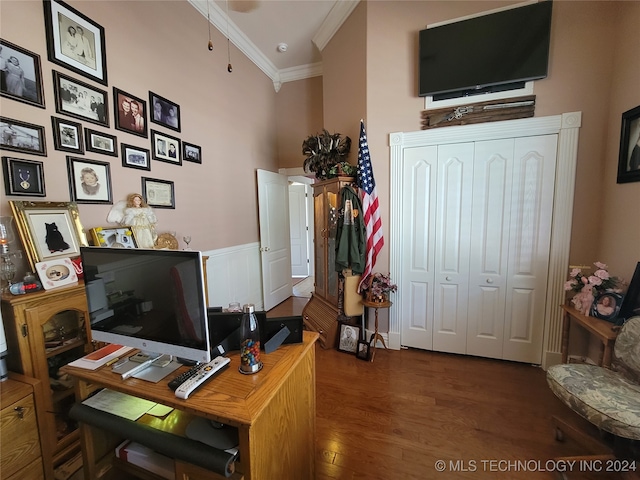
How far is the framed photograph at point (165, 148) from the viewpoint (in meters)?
2.33

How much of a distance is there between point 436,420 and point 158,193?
2911 millimetres

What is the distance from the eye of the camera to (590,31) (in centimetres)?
207

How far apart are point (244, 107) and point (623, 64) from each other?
366 centimetres

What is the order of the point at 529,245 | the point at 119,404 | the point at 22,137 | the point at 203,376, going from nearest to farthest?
the point at 203,376, the point at 119,404, the point at 22,137, the point at 529,245

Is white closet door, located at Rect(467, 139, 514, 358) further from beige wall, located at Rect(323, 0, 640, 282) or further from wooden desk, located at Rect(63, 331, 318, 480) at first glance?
wooden desk, located at Rect(63, 331, 318, 480)

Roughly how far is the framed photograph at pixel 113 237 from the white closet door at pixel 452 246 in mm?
2696

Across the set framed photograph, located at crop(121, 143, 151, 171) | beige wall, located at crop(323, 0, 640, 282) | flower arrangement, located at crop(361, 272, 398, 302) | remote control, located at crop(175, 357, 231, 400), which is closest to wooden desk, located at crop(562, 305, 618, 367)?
beige wall, located at crop(323, 0, 640, 282)

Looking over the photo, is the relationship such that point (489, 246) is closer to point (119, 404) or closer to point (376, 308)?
point (376, 308)

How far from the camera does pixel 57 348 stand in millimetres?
1445

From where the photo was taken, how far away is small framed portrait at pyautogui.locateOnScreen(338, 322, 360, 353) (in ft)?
8.91

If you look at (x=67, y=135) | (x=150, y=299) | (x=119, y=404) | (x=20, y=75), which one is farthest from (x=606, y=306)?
(x=20, y=75)

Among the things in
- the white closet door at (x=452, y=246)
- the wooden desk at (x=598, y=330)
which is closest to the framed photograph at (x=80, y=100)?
the white closet door at (x=452, y=246)

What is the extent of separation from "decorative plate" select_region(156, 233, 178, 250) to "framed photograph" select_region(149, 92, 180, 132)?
1.02 metres

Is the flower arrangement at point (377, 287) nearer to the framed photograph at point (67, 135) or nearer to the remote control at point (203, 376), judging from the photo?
the remote control at point (203, 376)
